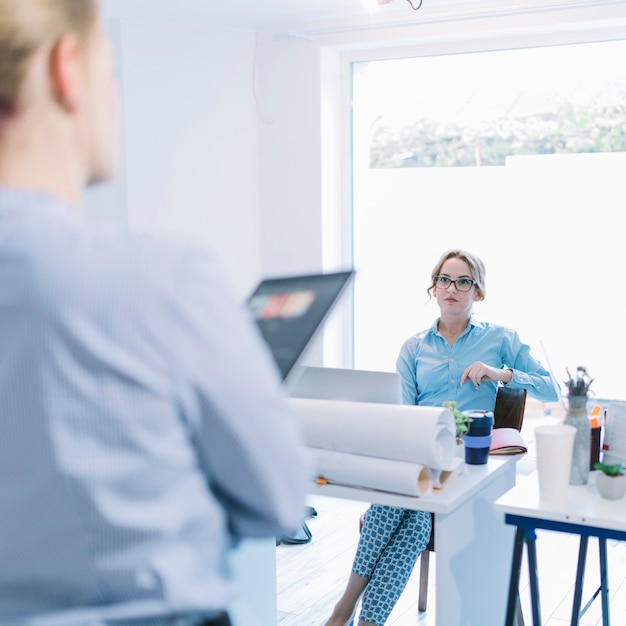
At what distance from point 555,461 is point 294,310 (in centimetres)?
143

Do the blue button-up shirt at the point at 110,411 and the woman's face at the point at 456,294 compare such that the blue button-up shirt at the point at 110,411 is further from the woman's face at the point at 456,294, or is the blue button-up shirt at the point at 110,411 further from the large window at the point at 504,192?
the large window at the point at 504,192

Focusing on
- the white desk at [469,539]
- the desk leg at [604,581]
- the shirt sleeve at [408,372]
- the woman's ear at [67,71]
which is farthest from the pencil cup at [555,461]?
the woman's ear at [67,71]

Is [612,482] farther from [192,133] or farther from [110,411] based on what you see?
[192,133]

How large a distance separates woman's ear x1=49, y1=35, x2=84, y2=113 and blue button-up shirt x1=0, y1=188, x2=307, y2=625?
0.09 meters

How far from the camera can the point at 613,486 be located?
2.22 metres

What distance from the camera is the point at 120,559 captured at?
0.74 metres

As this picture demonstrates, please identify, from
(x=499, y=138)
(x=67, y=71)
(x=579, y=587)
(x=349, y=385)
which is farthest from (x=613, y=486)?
(x=499, y=138)

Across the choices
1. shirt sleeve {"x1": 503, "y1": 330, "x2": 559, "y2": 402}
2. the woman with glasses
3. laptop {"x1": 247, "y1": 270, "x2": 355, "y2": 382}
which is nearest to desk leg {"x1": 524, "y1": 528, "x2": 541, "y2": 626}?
the woman with glasses

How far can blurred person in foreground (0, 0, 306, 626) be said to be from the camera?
2.36 ft

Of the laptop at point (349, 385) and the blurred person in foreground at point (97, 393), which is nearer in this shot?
the blurred person in foreground at point (97, 393)

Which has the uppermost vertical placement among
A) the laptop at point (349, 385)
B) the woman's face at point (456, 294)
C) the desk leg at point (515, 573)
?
the woman's face at point (456, 294)

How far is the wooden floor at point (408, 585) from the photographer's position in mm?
3307

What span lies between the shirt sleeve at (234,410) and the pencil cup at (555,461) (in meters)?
1.54

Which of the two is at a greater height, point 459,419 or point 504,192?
point 504,192
